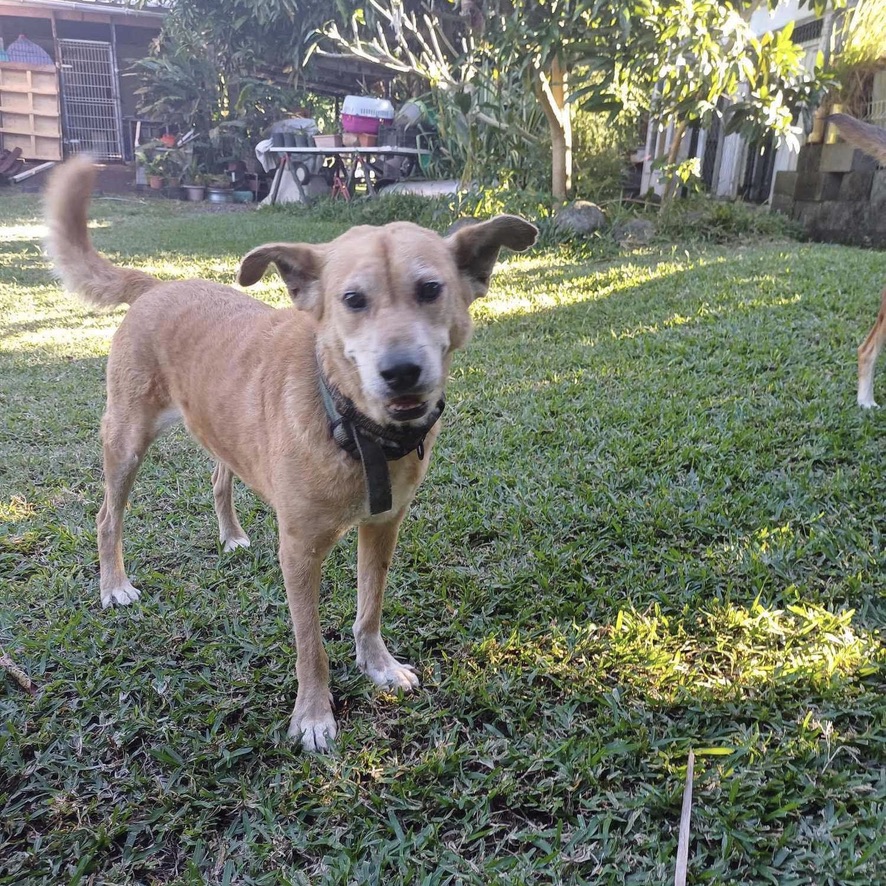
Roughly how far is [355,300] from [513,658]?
144 cm

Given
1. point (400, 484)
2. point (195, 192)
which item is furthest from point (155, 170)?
point (400, 484)

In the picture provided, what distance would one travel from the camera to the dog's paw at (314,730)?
2285 mm

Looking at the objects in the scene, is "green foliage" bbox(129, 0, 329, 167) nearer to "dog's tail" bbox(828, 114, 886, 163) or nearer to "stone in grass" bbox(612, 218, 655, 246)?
"stone in grass" bbox(612, 218, 655, 246)

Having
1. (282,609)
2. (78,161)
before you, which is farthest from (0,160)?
(282,609)

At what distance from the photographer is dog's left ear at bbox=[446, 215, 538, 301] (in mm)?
2320

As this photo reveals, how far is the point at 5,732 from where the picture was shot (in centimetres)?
232

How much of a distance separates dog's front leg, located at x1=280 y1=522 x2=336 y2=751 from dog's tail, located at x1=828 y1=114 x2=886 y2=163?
399 centimetres

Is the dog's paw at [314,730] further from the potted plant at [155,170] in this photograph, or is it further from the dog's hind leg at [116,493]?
the potted plant at [155,170]

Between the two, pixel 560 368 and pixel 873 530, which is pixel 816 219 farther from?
pixel 873 530

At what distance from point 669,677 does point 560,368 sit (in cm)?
312

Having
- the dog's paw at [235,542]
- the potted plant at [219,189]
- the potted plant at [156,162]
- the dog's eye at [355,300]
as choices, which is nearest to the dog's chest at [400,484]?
the dog's eye at [355,300]

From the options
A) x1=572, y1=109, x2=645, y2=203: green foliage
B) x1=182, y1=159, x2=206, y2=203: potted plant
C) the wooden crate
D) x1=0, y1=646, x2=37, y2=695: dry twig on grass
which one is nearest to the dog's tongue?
x1=0, y1=646, x2=37, y2=695: dry twig on grass

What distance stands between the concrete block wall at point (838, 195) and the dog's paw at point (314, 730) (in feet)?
29.6

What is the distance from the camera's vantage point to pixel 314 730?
2.32 metres
